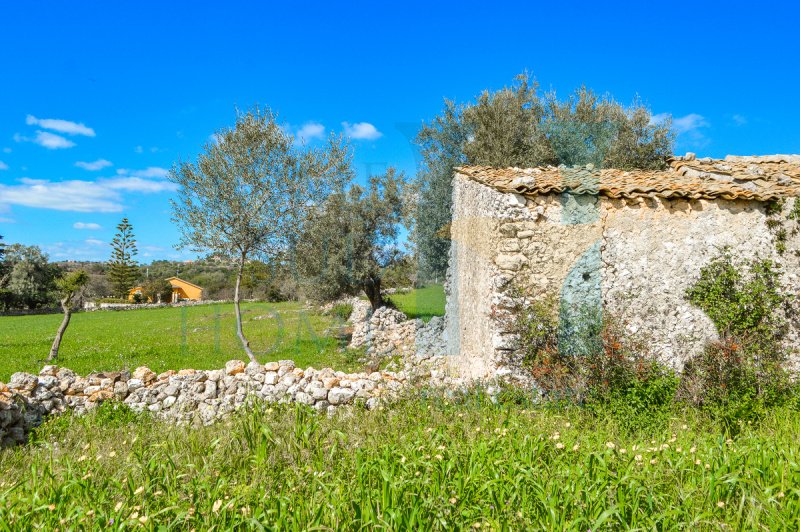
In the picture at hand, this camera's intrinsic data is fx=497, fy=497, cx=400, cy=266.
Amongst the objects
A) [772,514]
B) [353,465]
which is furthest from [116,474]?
[772,514]

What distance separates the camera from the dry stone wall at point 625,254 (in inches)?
317

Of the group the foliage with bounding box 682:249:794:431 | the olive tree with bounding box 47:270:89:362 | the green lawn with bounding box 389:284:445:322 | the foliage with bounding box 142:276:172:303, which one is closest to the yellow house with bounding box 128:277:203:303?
the foliage with bounding box 142:276:172:303

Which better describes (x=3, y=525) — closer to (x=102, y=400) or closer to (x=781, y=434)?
(x=102, y=400)

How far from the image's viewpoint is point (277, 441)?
→ 501 cm

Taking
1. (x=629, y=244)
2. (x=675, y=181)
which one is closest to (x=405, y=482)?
(x=629, y=244)

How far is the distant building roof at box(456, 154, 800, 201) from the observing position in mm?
8109

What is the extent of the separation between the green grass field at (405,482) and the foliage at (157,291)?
45258 millimetres

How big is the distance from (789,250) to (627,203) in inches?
113

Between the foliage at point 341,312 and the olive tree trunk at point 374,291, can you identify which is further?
the foliage at point 341,312

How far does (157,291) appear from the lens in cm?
4734

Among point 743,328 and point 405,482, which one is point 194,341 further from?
point 743,328

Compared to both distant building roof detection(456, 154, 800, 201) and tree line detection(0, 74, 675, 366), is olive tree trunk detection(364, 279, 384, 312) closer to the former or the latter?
tree line detection(0, 74, 675, 366)

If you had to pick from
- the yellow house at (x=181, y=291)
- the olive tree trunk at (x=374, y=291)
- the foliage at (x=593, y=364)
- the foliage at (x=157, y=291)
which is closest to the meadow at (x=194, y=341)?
the olive tree trunk at (x=374, y=291)

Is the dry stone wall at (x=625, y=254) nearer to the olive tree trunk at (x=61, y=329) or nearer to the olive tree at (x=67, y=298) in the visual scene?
the olive tree at (x=67, y=298)
